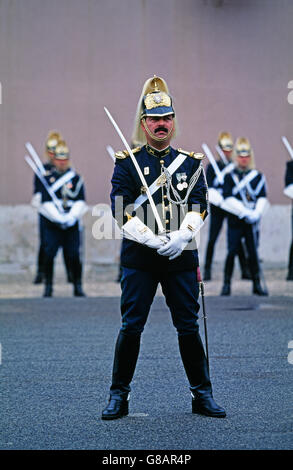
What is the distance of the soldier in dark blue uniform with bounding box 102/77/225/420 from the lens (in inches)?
228

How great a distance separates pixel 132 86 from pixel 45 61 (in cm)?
142

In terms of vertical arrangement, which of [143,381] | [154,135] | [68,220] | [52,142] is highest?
[52,142]

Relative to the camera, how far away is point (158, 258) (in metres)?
5.80

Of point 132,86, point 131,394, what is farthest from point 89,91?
point 131,394

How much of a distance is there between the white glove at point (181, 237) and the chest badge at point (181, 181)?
0.54 feet

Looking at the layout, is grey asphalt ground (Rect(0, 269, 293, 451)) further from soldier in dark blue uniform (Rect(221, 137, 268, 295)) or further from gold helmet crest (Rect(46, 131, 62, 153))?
gold helmet crest (Rect(46, 131, 62, 153))

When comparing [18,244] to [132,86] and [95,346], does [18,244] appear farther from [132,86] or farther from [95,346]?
[95,346]

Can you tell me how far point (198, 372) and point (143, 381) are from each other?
115cm

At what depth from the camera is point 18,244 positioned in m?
16.0

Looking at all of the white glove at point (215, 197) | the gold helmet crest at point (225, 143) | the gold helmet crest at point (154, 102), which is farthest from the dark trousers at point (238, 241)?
the gold helmet crest at point (154, 102)

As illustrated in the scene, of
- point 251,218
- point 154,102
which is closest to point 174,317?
point 154,102

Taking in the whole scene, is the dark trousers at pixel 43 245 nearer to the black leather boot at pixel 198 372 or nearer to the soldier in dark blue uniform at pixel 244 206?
the soldier in dark blue uniform at pixel 244 206

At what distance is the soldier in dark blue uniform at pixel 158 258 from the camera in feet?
19.0

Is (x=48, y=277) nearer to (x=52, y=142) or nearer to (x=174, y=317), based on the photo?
(x=52, y=142)
